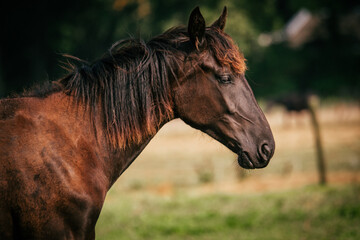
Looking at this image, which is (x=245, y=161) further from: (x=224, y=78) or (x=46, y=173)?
(x=46, y=173)

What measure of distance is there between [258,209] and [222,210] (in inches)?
26.3

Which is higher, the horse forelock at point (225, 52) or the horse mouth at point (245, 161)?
the horse forelock at point (225, 52)

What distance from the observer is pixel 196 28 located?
230cm

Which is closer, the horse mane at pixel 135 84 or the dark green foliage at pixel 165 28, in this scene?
the horse mane at pixel 135 84

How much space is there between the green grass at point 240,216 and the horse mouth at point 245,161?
3403 mm

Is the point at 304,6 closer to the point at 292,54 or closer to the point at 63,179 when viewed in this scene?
the point at 292,54

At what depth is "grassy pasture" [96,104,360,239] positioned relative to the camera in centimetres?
567

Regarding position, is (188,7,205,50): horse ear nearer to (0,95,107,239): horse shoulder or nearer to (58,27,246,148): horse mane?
(58,27,246,148): horse mane

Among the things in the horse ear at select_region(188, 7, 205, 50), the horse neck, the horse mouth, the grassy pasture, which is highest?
the horse ear at select_region(188, 7, 205, 50)

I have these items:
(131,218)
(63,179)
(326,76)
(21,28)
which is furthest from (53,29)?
(326,76)

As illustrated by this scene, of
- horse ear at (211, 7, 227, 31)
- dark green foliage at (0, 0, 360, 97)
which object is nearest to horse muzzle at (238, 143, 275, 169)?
horse ear at (211, 7, 227, 31)

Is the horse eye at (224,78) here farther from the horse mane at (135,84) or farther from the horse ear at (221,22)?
the horse ear at (221,22)

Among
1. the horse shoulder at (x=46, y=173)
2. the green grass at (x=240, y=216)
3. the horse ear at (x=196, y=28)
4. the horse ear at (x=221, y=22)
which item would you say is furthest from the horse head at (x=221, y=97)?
the green grass at (x=240, y=216)

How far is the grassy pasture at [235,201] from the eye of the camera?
5672 mm
